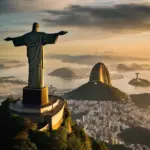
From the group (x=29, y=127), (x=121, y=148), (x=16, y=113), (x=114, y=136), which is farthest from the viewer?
(x=114, y=136)

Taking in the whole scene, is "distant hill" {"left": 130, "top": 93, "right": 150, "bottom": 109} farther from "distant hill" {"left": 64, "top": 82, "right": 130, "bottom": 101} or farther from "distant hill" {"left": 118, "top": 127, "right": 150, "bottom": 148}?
"distant hill" {"left": 118, "top": 127, "right": 150, "bottom": 148}

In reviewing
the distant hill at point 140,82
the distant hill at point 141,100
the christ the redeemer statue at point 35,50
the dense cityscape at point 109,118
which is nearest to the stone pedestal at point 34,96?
the christ the redeemer statue at point 35,50

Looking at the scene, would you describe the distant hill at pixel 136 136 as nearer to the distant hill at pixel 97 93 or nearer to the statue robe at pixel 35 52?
the statue robe at pixel 35 52

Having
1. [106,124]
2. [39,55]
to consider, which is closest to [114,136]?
[106,124]

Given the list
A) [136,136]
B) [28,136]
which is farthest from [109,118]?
[28,136]

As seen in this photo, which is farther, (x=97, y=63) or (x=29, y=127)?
(x=97, y=63)

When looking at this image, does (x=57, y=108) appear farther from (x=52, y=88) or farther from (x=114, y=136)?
(x=52, y=88)
